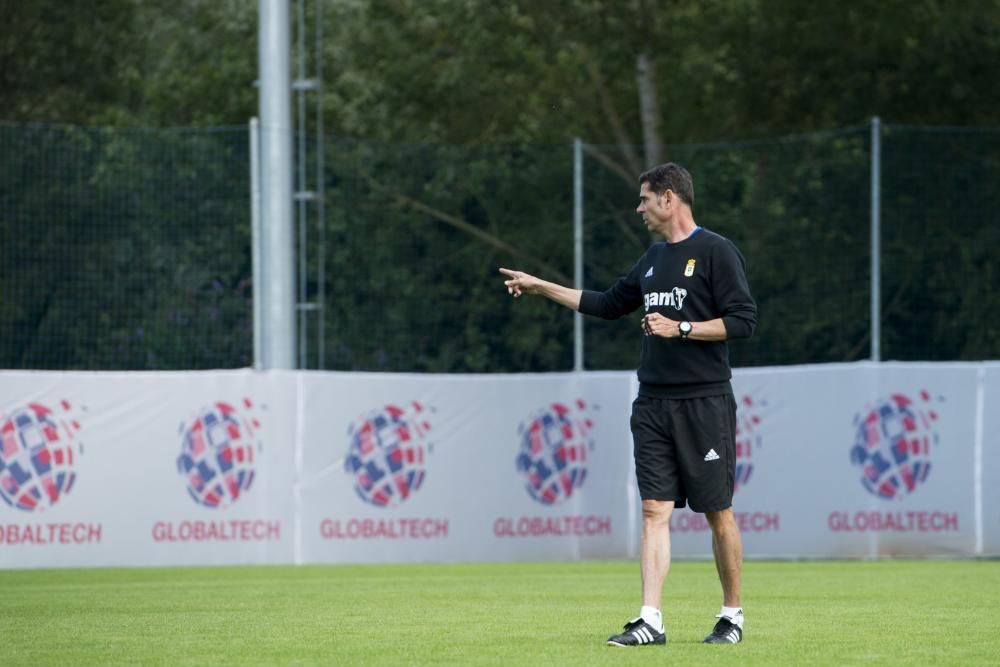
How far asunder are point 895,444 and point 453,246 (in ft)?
17.8

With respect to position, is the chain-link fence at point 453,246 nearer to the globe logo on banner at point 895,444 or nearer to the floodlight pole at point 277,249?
the floodlight pole at point 277,249

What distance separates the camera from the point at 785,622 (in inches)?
367

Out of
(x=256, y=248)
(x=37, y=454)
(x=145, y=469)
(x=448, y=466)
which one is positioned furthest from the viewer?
(x=256, y=248)

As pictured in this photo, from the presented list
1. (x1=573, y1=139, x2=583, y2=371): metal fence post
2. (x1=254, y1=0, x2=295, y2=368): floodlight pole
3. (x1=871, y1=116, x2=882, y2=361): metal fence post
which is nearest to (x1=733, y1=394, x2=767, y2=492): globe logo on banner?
(x1=871, y1=116, x2=882, y2=361): metal fence post

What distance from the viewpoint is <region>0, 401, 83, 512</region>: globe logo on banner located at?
15891 millimetres

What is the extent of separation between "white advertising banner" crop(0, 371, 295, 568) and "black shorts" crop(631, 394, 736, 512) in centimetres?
882

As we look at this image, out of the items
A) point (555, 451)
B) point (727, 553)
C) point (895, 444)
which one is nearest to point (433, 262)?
point (555, 451)

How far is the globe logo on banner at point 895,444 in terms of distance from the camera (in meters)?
17.4

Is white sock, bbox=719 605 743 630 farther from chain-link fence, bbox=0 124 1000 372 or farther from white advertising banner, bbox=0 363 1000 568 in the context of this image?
chain-link fence, bbox=0 124 1000 372

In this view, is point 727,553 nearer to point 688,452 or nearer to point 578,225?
point 688,452

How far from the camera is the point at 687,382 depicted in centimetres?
834

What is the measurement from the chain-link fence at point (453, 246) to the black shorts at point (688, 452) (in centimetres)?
1071

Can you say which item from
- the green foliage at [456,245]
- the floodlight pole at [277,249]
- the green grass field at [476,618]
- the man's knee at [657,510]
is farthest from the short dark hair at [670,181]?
the green foliage at [456,245]

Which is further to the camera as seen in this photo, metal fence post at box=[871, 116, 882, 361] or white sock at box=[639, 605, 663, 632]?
metal fence post at box=[871, 116, 882, 361]
